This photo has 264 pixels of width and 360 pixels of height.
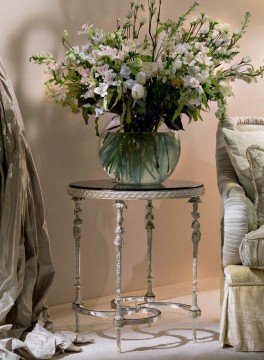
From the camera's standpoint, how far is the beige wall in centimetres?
360

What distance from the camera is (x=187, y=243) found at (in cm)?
430

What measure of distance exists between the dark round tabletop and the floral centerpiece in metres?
0.10

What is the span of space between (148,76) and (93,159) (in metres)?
0.88

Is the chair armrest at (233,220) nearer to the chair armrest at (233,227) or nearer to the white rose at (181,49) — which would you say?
the chair armrest at (233,227)

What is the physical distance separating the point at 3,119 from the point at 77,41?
2.48ft

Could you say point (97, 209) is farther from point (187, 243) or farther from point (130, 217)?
point (187, 243)

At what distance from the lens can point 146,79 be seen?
311cm

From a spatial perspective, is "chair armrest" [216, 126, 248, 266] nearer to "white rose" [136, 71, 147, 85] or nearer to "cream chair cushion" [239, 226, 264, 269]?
"cream chair cushion" [239, 226, 264, 269]

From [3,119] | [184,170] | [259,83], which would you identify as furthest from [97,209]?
[259,83]

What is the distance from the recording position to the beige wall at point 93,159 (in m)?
3.60

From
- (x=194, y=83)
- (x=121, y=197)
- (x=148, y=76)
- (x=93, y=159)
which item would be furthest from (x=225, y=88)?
(x=93, y=159)

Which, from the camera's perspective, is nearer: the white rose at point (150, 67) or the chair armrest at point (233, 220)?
the white rose at point (150, 67)

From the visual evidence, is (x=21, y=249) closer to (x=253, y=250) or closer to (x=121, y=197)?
(x=121, y=197)

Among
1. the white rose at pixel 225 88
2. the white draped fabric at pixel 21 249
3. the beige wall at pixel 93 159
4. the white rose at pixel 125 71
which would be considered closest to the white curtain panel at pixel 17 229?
the white draped fabric at pixel 21 249
